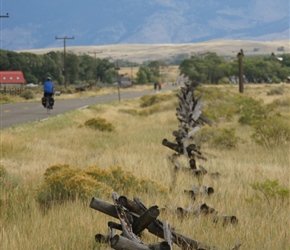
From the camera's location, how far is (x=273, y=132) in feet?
63.1

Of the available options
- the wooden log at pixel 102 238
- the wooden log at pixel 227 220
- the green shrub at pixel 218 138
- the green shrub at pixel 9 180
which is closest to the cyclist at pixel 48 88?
the green shrub at pixel 218 138

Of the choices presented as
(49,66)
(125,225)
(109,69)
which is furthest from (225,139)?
(109,69)

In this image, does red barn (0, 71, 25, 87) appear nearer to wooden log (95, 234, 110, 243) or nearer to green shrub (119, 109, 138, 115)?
green shrub (119, 109, 138, 115)

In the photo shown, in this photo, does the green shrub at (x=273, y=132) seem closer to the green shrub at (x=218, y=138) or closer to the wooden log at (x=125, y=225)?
the green shrub at (x=218, y=138)

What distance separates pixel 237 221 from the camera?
24.4 feet

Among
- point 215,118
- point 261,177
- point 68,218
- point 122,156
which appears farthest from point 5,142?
point 215,118

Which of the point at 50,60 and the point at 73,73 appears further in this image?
the point at 73,73

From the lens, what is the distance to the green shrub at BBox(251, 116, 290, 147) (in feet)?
63.0

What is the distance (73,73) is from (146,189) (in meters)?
→ 127

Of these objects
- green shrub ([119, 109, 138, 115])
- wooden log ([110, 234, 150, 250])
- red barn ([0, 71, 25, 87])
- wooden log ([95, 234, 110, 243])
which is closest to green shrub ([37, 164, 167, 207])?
wooden log ([95, 234, 110, 243])

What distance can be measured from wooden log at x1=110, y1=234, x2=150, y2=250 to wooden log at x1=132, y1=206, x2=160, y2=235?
32 cm

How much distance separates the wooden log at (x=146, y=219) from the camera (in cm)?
535

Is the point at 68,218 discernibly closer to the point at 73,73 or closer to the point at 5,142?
the point at 5,142

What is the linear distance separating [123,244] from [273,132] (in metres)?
14.7
